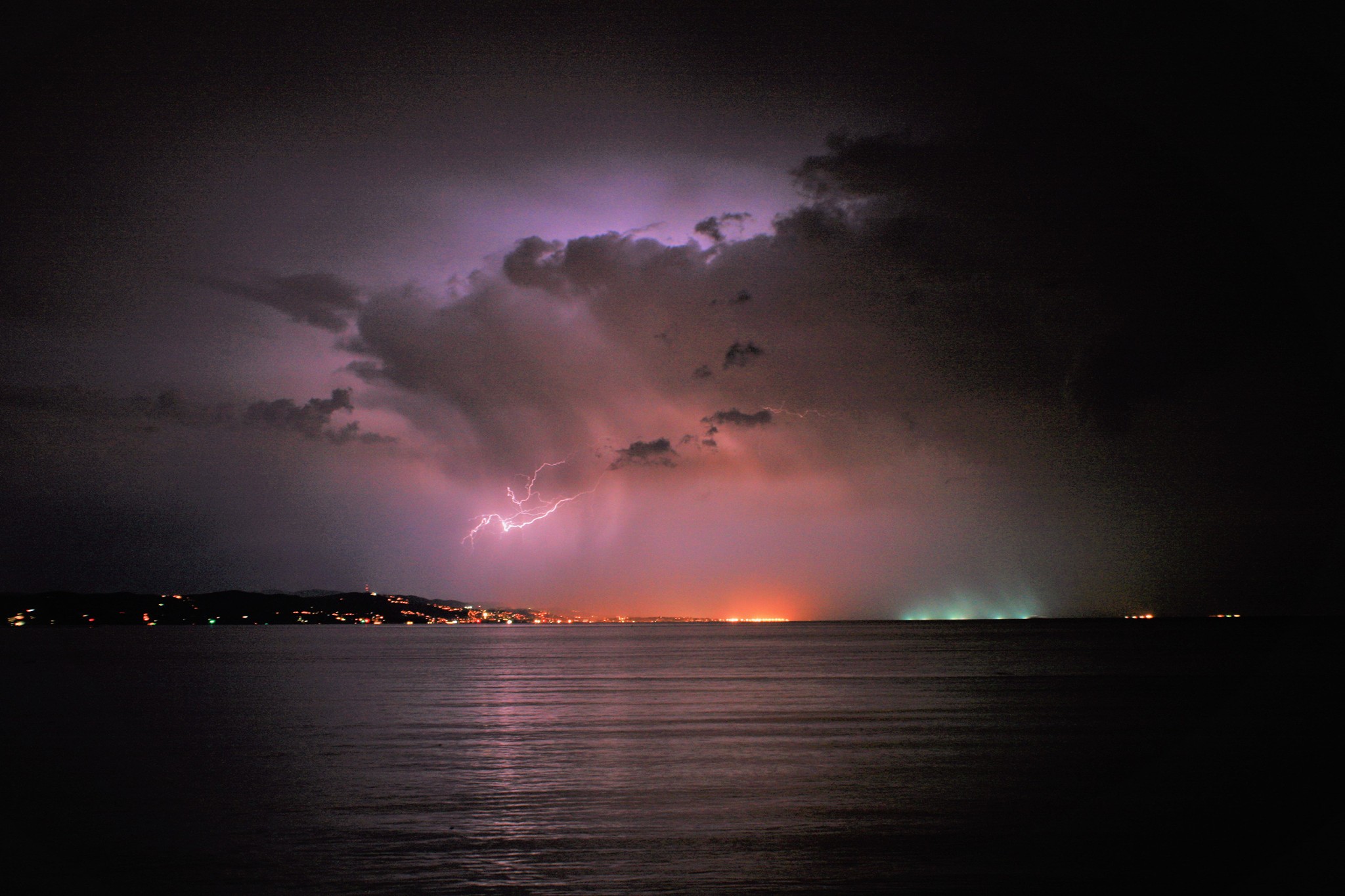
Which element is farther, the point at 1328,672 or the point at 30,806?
the point at 1328,672

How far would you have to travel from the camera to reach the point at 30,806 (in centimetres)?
1956

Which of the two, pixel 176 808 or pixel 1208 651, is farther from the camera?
pixel 1208 651

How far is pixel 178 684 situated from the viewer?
2094 inches

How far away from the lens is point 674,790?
20.7 metres

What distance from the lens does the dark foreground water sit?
579 inches

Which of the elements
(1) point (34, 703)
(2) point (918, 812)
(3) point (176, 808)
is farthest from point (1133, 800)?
(1) point (34, 703)

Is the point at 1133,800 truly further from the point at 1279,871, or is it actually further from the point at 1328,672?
the point at 1328,672

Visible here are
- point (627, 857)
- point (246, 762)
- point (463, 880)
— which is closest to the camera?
point (463, 880)

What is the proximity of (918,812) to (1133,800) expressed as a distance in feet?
16.4

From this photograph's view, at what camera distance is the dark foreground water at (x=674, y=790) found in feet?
48.2

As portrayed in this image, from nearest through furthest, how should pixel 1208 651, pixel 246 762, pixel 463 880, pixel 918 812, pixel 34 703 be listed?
pixel 463 880, pixel 918 812, pixel 246 762, pixel 34 703, pixel 1208 651

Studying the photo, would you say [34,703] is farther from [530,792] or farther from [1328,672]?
[1328,672]

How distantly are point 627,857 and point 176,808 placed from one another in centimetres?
1038

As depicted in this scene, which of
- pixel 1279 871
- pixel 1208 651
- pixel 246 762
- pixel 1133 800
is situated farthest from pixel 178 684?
pixel 1208 651
